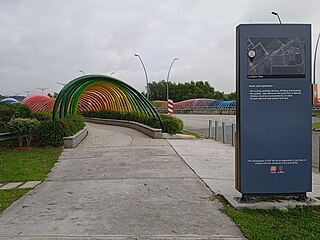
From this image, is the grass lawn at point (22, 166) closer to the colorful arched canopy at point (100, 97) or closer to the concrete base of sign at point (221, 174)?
the colorful arched canopy at point (100, 97)

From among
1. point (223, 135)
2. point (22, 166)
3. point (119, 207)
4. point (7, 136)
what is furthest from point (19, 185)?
point (223, 135)

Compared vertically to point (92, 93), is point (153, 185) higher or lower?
lower

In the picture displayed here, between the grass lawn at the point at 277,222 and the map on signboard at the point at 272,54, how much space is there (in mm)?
2083

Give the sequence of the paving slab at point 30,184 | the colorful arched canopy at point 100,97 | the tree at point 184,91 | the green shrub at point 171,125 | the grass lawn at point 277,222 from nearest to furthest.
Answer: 1. the grass lawn at point 277,222
2. the paving slab at point 30,184
3. the green shrub at point 171,125
4. the colorful arched canopy at point 100,97
5. the tree at point 184,91

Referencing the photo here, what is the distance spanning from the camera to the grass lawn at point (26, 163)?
9.48m

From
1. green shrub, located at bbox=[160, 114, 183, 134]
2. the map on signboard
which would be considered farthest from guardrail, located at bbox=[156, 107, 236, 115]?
the map on signboard

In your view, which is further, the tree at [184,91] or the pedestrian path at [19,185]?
the tree at [184,91]

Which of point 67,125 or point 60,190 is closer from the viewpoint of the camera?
point 60,190

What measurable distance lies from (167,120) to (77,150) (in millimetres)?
6344

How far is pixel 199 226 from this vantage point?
5.44 meters

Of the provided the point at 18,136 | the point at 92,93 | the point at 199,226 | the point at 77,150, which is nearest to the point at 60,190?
the point at 199,226

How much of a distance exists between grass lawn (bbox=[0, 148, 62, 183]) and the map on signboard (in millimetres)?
5381

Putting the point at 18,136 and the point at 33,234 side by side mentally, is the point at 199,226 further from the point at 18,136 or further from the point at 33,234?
the point at 18,136

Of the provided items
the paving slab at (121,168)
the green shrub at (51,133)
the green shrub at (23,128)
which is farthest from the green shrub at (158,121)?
the paving slab at (121,168)
